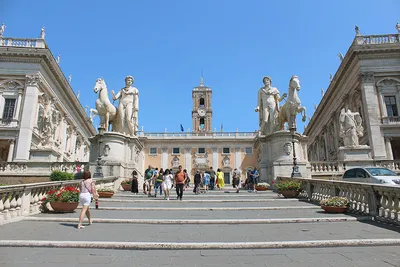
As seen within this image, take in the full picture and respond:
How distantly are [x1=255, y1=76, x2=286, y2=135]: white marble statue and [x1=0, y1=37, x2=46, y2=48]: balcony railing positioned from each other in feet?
84.9

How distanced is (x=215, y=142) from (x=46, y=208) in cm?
4778

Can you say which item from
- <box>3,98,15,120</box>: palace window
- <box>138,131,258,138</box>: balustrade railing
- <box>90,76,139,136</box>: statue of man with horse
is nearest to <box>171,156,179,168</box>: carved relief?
<box>138,131,258,138</box>: balustrade railing

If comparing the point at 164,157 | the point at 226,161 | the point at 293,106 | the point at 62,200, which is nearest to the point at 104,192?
the point at 62,200

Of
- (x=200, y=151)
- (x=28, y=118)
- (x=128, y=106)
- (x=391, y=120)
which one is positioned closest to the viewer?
(x=128, y=106)

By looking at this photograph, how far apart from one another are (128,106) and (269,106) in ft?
31.3

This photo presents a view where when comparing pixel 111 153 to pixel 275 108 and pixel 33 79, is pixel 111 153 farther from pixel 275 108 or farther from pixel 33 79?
pixel 33 79

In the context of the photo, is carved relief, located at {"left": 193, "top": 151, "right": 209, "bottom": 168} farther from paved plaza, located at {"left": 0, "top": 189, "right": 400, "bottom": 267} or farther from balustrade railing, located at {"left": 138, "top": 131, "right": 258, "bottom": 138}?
paved plaza, located at {"left": 0, "top": 189, "right": 400, "bottom": 267}

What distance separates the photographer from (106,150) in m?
16.8

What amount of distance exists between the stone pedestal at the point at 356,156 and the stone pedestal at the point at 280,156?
354cm

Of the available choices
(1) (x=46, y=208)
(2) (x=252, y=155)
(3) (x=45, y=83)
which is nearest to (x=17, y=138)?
(3) (x=45, y=83)

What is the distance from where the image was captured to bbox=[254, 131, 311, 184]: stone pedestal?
16609 mm

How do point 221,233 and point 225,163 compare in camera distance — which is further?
point 225,163

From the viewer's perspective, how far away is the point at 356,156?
19.2m

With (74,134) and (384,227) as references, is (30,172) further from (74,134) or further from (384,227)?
(74,134)
